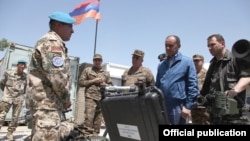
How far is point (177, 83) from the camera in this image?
11.5 ft

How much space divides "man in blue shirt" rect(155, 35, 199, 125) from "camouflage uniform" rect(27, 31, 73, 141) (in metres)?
1.25

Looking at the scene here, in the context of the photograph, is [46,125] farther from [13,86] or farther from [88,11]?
[88,11]

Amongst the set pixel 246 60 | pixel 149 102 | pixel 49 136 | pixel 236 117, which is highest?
pixel 246 60

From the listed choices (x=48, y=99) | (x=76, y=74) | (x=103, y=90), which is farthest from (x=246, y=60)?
(x=76, y=74)

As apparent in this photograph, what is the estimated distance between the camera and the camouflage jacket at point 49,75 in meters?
2.86

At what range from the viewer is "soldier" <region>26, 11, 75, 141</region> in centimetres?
286

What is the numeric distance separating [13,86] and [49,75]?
17.5 feet

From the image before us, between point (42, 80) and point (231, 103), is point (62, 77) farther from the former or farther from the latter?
point (231, 103)

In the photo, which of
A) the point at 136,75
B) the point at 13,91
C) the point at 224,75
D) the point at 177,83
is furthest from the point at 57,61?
the point at 13,91

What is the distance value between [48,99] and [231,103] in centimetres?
181

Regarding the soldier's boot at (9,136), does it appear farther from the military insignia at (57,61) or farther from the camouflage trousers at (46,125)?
the military insignia at (57,61)

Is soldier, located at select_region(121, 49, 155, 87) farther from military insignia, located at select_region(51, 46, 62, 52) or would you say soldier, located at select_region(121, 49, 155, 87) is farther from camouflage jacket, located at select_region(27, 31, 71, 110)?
military insignia, located at select_region(51, 46, 62, 52)

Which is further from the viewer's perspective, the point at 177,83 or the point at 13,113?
the point at 13,113

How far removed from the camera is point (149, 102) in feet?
4.89
